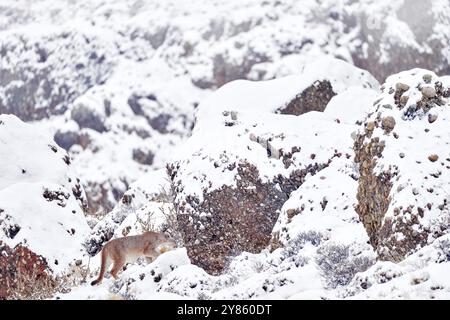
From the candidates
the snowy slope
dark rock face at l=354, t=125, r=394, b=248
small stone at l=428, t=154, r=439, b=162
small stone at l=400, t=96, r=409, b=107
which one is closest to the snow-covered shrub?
dark rock face at l=354, t=125, r=394, b=248

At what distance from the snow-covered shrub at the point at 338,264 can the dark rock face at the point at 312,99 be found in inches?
400

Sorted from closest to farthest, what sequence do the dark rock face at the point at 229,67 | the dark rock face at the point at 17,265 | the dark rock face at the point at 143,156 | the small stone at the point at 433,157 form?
the small stone at the point at 433,157 → the dark rock face at the point at 17,265 → the dark rock face at the point at 143,156 → the dark rock face at the point at 229,67

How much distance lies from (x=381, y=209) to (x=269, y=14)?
14641 centimetres

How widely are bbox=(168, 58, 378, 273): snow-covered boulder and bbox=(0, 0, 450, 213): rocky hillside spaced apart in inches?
4072

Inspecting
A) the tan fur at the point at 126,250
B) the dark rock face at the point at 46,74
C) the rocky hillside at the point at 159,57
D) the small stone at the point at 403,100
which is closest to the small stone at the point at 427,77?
the small stone at the point at 403,100

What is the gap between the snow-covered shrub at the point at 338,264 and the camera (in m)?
11.7

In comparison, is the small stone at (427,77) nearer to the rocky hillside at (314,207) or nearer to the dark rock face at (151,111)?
the rocky hillside at (314,207)

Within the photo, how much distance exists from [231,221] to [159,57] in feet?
484

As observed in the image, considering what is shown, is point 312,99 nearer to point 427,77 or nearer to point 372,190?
point 427,77

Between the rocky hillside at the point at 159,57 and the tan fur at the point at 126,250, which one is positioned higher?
the tan fur at the point at 126,250

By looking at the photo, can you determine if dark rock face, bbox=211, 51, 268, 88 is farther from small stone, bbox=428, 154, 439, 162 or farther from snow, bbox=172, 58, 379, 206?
small stone, bbox=428, 154, 439, 162

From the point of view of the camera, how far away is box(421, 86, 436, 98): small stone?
Result: 564 inches

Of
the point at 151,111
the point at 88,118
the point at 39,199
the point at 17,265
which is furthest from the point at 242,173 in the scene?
the point at 88,118

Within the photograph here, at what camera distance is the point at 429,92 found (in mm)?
14328
